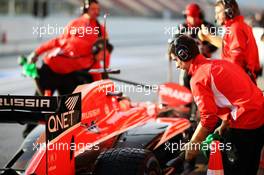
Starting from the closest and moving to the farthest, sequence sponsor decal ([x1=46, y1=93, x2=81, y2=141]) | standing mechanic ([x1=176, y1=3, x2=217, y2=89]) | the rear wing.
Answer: sponsor decal ([x1=46, y1=93, x2=81, y2=141]) → the rear wing → standing mechanic ([x1=176, y1=3, x2=217, y2=89])

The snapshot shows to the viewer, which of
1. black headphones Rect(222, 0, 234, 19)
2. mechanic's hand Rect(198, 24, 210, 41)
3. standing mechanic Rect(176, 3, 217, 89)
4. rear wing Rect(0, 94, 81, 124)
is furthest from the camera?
standing mechanic Rect(176, 3, 217, 89)

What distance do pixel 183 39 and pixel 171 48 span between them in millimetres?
117

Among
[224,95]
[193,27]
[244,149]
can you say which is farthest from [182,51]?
[193,27]

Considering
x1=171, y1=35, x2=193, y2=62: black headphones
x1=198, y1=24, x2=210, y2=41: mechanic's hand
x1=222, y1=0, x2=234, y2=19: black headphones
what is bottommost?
x1=171, y1=35, x2=193, y2=62: black headphones

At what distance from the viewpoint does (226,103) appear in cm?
398

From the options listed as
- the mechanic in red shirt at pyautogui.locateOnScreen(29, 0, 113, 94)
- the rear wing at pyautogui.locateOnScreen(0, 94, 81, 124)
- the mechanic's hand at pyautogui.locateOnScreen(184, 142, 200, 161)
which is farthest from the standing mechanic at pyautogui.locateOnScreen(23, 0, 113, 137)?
the mechanic's hand at pyautogui.locateOnScreen(184, 142, 200, 161)

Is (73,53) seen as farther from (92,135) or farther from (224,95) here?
(224,95)

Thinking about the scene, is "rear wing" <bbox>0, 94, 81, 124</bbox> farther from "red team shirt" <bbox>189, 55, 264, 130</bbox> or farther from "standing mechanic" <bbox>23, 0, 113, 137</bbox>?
"standing mechanic" <bbox>23, 0, 113, 137</bbox>

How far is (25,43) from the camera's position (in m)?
24.0

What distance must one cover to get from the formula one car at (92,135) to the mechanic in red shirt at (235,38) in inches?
33.5

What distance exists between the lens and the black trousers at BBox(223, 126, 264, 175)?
4.07 metres

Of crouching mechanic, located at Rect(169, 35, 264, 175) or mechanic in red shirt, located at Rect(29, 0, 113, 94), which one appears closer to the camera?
crouching mechanic, located at Rect(169, 35, 264, 175)

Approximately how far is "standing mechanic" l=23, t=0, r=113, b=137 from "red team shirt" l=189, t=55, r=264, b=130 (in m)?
3.06

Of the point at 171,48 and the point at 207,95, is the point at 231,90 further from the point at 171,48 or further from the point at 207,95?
the point at 171,48
